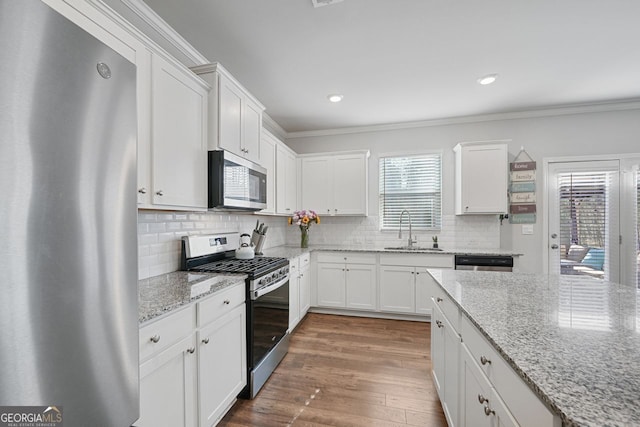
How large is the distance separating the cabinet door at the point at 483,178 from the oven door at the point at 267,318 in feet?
8.81

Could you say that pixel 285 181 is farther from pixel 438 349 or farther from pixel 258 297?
pixel 438 349

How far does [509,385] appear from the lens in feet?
2.72

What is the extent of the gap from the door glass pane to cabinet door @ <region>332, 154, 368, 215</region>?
2.61 m

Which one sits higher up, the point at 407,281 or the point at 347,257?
the point at 347,257

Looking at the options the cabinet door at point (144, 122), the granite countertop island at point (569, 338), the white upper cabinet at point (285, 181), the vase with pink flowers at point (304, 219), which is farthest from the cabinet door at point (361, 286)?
the cabinet door at point (144, 122)

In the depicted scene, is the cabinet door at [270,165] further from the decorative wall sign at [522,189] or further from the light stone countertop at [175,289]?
the decorative wall sign at [522,189]

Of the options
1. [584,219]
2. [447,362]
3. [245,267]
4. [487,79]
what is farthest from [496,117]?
[245,267]

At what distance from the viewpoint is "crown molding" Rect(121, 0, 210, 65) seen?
1729mm

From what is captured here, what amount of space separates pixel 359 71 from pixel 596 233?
3.66m

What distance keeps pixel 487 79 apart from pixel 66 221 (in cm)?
347

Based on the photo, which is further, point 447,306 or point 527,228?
point 527,228

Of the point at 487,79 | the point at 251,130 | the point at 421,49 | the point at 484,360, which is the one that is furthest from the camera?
the point at 487,79

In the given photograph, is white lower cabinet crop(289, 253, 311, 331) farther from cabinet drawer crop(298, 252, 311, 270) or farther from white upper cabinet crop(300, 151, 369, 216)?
white upper cabinet crop(300, 151, 369, 216)

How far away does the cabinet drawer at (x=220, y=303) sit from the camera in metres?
1.48
